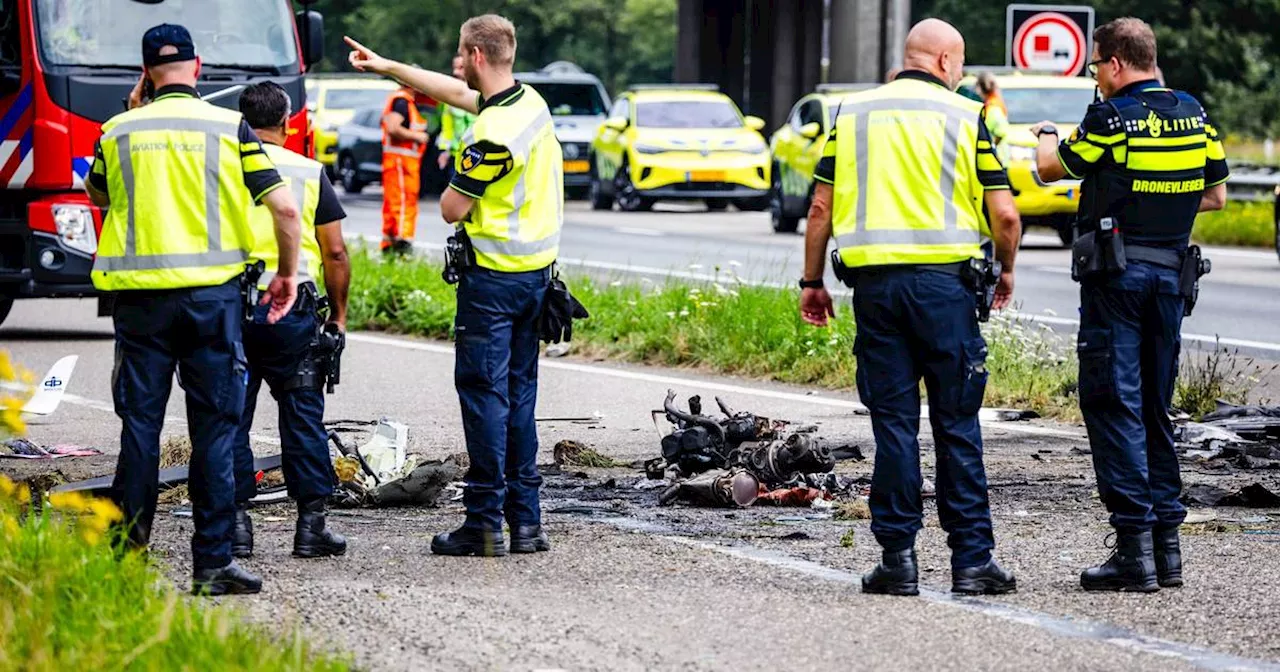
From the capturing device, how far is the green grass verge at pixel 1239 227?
25297 mm

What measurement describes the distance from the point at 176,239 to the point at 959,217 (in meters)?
2.28

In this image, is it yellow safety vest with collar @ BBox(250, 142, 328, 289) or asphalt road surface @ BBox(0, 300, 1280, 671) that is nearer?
asphalt road surface @ BBox(0, 300, 1280, 671)

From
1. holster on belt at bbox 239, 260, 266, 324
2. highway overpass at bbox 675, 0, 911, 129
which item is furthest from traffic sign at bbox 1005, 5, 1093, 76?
highway overpass at bbox 675, 0, 911, 129

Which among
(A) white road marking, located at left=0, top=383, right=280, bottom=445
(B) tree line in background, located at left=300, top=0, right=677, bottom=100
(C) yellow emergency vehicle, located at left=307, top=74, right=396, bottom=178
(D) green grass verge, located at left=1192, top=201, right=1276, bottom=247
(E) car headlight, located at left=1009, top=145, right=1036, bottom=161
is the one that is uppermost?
(A) white road marking, located at left=0, top=383, right=280, bottom=445

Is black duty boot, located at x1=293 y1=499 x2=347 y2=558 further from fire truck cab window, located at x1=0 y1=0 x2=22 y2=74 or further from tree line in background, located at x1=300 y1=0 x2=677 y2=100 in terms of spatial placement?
tree line in background, located at x1=300 y1=0 x2=677 y2=100

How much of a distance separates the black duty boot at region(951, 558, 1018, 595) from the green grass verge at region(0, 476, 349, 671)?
2.16 m

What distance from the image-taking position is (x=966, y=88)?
854 inches

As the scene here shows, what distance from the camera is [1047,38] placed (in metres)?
21.7

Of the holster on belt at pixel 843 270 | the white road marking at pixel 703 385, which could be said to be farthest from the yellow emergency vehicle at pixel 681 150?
the holster on belt at pixel 843 270

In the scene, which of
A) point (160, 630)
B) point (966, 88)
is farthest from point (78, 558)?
point (966, 88)

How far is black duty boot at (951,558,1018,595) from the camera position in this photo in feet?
22.5

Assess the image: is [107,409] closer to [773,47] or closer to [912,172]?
[912,172]

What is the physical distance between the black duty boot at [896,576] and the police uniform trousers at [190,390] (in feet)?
6.25

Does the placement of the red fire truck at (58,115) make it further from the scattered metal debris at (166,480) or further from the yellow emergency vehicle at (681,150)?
the yellow emergency vehicle at (681,150)
